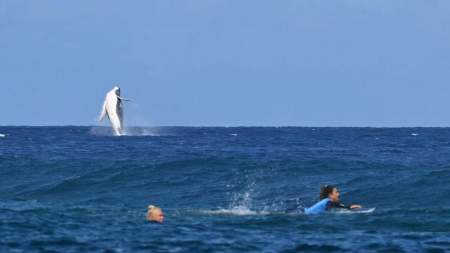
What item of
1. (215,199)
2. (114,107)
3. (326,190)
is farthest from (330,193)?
(114,107)

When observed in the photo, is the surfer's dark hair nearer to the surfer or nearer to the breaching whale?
the surfer

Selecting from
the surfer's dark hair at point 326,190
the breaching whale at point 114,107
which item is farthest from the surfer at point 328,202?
the breaching whale at point 114,107

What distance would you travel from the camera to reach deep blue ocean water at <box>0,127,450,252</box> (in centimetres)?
2005

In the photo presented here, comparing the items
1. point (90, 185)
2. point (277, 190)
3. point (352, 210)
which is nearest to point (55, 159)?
point (90, 185)

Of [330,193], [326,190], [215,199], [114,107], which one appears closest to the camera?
[330,193]

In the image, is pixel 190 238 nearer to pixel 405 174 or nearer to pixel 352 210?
pixel 352 210

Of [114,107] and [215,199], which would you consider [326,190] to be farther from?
[114,107]

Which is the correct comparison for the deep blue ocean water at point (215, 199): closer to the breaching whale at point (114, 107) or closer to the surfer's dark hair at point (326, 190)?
the surfer's dark hair at point (326, 190)

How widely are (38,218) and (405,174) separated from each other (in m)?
18.5

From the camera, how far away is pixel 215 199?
3384 centimetres

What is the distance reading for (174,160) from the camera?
44.6 meters

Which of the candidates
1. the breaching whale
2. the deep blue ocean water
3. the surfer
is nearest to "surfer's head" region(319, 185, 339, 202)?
the surfer

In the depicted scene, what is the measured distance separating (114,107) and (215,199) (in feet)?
155

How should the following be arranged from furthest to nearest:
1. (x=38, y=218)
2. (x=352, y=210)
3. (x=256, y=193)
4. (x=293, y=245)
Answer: (x=256, y=193), (x=352, y=210), (x=38, y=218), (x=293, y=245)
